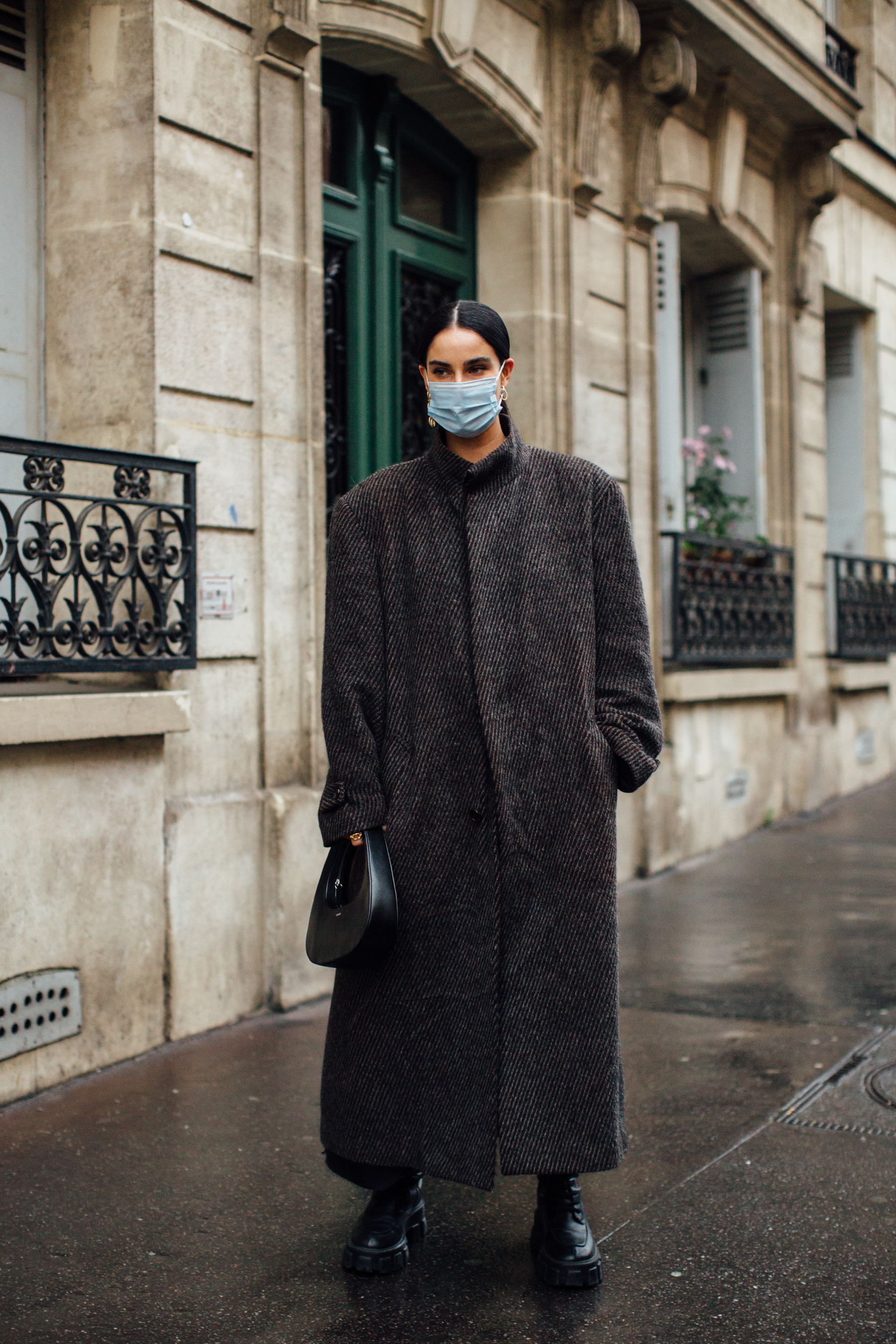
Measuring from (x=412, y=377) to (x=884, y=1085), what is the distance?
4040 mm

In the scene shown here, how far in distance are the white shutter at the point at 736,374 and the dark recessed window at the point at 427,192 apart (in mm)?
3319

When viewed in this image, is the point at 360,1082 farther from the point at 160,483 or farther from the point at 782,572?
the point at 782,572

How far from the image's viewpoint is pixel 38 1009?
4301mm

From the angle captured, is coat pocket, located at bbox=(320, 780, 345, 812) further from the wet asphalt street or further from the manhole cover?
the manhole cover

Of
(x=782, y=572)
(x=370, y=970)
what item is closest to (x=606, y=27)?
(x=782, y=572)

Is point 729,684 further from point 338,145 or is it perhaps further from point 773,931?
point 338,145

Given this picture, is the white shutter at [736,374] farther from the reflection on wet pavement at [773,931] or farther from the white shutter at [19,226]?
the white shutter at [19,226]

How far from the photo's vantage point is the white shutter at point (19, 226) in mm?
4961

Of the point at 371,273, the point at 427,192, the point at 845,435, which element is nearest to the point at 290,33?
the point at 371,273

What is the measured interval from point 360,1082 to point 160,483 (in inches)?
98.4

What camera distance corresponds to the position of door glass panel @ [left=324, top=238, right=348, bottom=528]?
6383 mm

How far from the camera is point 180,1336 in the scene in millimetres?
2729

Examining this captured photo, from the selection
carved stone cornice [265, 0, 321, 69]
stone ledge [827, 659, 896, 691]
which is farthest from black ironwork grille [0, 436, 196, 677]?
stone ledge [827, 659, 896, 691]

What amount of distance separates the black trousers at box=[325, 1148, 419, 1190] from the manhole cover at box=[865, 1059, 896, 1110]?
1.66 m
